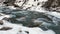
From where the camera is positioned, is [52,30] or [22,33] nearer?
[22,33]

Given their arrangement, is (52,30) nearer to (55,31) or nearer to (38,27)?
(55,31)

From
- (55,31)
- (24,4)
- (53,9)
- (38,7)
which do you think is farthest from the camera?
(24,4)

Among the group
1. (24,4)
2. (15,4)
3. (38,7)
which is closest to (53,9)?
(38,7)

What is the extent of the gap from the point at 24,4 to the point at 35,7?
2.51 meters

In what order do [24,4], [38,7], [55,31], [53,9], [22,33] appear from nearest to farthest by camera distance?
[22,33] → [55,31] → [53,9] → [38,7] → [24,4]

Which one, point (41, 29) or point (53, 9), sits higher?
point (53, 9)

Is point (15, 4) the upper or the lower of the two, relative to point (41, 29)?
upper

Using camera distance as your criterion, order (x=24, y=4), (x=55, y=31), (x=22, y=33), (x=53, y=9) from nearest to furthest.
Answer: (x=22, y=33)
(x=55, y=31)
(x=53, y=9)
(x=24, y=4)

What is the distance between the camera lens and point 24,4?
22.6 m

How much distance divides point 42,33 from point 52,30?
1157mm

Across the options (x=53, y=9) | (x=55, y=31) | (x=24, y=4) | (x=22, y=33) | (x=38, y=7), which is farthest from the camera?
(x=24, y=4)

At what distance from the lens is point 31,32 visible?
403 inches

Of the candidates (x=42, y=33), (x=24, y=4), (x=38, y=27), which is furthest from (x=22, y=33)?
(x=24, y=4)

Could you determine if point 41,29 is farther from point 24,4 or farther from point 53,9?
point 24,4
